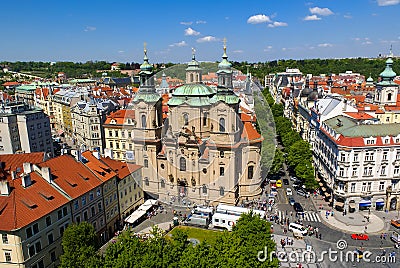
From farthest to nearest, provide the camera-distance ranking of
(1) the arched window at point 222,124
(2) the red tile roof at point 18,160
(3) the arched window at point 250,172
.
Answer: (3) the arched window at point 250,172, (1) the arched window at point 222,124, (2) the red tile roof at point 18,160

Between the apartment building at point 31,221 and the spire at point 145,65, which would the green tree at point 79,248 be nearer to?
the apartment building at point 31,221

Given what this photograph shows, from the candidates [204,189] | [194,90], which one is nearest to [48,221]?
[204,189]

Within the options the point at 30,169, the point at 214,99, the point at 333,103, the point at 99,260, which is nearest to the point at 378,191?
the point at 333,103

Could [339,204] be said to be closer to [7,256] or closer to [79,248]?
[79,248]

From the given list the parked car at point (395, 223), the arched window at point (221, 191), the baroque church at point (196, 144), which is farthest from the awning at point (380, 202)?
the arched window at point (221, 191)

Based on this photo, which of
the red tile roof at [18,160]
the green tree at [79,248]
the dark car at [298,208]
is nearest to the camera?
the green tree at [79,248]
